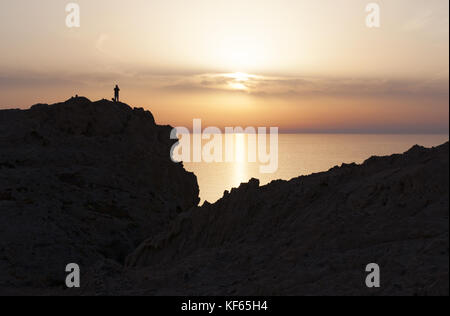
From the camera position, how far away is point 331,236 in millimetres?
10055

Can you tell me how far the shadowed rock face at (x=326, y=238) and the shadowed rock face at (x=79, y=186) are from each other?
351cm

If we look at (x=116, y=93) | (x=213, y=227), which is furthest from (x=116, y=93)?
(x=213, y=227)

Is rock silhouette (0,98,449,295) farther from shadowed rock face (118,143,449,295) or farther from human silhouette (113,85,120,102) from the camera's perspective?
human silhouette (113,85,120,102)

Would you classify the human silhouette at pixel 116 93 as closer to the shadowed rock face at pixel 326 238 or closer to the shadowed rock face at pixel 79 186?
the shadowed rock face at pixel 79 186

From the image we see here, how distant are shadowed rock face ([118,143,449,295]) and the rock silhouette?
29mm

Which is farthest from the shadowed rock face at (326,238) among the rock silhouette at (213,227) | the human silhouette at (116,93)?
the human silhouette at (116,93)

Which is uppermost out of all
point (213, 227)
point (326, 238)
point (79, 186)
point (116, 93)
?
point (116, 93)

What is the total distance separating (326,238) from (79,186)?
38.7ft

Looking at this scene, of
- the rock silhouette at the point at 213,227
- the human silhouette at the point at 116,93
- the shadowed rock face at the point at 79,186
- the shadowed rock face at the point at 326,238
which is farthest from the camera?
the human silhouette at the point at 116,93

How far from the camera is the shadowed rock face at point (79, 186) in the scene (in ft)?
47.7

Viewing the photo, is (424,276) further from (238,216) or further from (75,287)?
(75,287)

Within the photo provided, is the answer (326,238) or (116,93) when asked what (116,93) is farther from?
(326,238)

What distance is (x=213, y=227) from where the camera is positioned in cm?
1296

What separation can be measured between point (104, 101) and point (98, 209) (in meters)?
8.60
